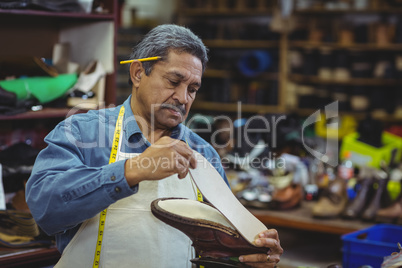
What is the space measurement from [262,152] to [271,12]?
343cm

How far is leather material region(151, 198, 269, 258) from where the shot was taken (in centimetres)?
164

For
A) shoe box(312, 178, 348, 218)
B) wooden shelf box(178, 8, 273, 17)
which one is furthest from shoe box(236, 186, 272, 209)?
wooden shelf box(178, 8, 273, 17)

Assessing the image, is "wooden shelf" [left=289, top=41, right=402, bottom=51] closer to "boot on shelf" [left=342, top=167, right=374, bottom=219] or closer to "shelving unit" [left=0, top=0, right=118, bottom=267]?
"boot on shelf" [left=342, top=167, right=374, bottom=219]

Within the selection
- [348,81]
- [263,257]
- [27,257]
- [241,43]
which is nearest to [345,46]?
[348,81]

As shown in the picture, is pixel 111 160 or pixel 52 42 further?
pixel 52 42

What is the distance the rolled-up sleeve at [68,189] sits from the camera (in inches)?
60.7

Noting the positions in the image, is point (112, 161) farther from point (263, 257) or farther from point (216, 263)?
point (263, 257)

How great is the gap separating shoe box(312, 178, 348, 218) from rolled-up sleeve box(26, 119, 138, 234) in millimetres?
2094

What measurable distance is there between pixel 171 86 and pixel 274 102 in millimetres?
5008

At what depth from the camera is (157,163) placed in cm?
150

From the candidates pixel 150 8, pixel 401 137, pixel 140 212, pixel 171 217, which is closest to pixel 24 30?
pixel 140 212

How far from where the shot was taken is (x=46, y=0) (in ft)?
9.77

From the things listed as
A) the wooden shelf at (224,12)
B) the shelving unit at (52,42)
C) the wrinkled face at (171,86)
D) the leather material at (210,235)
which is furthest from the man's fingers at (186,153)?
the wooden shelf at (224,12)

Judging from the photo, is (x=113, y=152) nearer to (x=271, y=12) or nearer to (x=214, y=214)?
(x=214, y=214)
